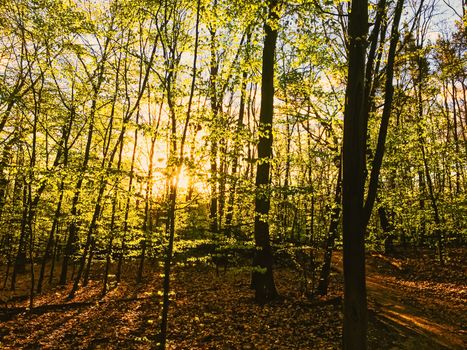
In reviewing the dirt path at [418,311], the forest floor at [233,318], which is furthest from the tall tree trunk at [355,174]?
the dirt path at [418,311]

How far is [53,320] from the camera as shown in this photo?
992cm

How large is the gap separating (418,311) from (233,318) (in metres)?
6.38

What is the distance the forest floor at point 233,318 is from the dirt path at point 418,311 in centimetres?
3

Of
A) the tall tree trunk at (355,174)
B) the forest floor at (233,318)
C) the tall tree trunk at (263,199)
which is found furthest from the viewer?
the tall tree trunk at (263,199)

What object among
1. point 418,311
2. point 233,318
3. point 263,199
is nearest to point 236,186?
point 263,199

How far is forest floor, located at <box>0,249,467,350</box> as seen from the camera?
7.94 metres

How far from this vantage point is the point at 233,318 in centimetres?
951

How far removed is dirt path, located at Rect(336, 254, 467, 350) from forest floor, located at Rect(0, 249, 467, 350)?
0.03m

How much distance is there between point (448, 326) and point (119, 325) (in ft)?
31.9

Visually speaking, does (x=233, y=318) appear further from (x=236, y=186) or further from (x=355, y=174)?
(x=355, y=174)

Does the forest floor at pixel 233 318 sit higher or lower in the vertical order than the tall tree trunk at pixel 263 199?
lower

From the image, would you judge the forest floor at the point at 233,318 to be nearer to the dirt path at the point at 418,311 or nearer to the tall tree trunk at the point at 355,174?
the dirt path at the point at 418,311

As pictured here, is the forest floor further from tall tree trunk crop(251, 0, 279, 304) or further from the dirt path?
tall tree trunk crop(251, 0, 279, 304)

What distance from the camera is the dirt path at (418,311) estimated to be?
26.6 ft
